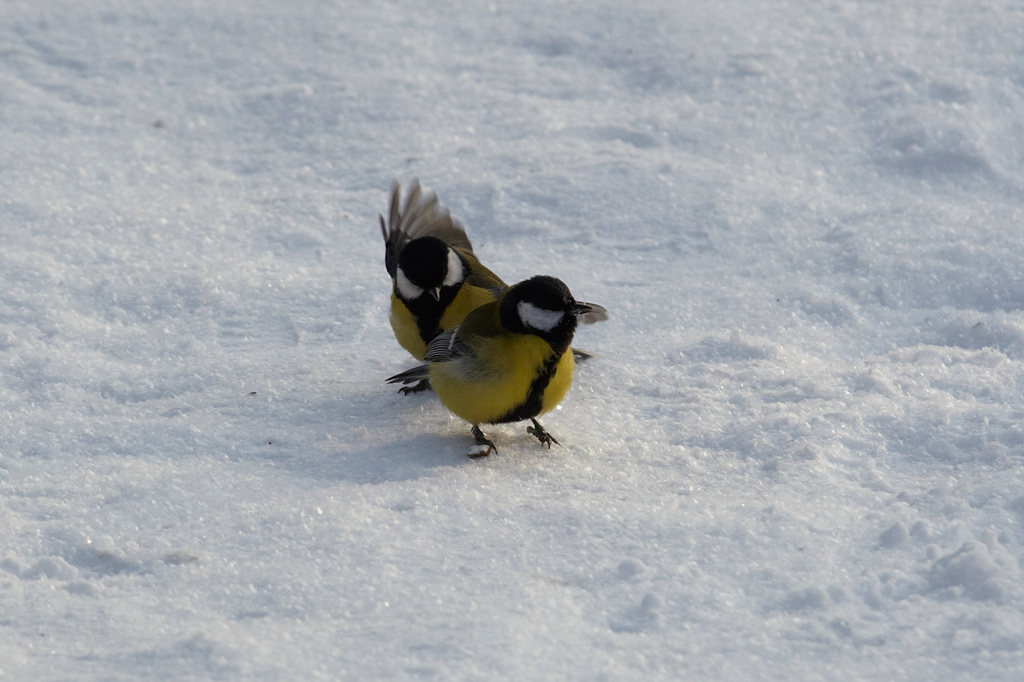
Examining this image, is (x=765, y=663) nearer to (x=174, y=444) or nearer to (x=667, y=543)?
(x=667, y=543)

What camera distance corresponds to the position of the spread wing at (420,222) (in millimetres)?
5492

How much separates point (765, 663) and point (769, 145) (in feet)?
14.4

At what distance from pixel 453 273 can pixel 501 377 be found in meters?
0.89

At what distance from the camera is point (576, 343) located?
16.7ft

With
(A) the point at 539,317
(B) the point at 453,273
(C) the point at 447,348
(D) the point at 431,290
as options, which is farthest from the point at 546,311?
(B) the point at 453,273

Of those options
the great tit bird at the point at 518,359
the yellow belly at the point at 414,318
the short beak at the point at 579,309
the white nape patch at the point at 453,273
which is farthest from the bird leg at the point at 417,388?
the short beak at the point at 579,309

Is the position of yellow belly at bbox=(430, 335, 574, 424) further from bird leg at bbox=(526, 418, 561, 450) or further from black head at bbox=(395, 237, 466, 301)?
black head at bbox=(395, 237, 466, 301)

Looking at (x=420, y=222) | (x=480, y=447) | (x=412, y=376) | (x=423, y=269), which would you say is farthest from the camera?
(x=420, y=222)

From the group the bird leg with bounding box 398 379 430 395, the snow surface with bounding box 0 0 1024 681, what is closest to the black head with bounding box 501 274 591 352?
the snow surface with bounding box 0 0 1024 681

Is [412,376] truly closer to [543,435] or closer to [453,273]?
[453,273]

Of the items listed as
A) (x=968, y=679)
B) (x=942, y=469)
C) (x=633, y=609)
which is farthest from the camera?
(x=942, y=469)

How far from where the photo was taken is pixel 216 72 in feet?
24.5

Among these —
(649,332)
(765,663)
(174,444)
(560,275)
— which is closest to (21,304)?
(174,444)

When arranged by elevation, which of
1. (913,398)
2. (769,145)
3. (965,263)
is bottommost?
(913,398)
